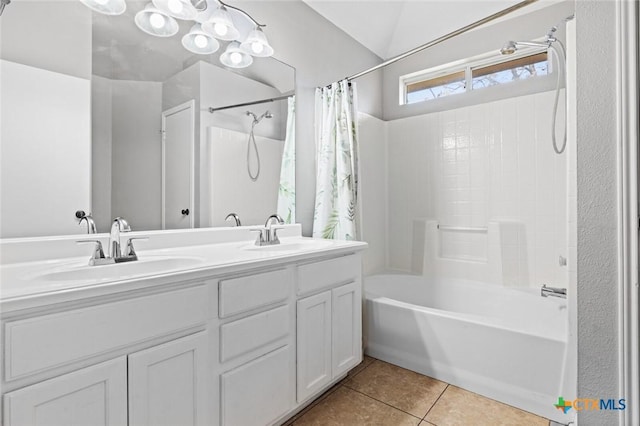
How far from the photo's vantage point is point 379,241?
10.1ft

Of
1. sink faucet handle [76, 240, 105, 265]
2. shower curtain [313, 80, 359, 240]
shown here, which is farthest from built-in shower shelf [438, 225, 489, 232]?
sink faucet handle [76, 240, 105, 265]

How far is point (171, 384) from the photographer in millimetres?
1030

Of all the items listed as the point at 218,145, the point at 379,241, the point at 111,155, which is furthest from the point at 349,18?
the point at 111,155

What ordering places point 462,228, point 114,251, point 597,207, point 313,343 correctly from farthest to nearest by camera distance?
point 462,228 < point 313,343 < point 114,251 < point 597,207

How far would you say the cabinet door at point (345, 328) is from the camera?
1.70 m

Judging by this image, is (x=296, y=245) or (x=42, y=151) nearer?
(x=42, y=151)

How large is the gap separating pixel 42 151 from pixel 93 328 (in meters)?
0.82

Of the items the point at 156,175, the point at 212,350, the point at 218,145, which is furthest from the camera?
the point at 218,145

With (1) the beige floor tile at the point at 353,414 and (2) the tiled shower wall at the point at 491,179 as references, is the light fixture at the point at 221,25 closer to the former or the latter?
(2) the tiled shower wall at the point at 491,179

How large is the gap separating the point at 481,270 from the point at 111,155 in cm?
267

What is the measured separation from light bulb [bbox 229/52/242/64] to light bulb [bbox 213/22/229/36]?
12cm

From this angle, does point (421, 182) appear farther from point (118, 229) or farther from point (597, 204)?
point (118, 229)

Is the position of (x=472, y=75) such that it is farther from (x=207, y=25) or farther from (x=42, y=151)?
(x=42, y=151)

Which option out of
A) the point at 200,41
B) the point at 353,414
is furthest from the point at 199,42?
the point at 353,414
